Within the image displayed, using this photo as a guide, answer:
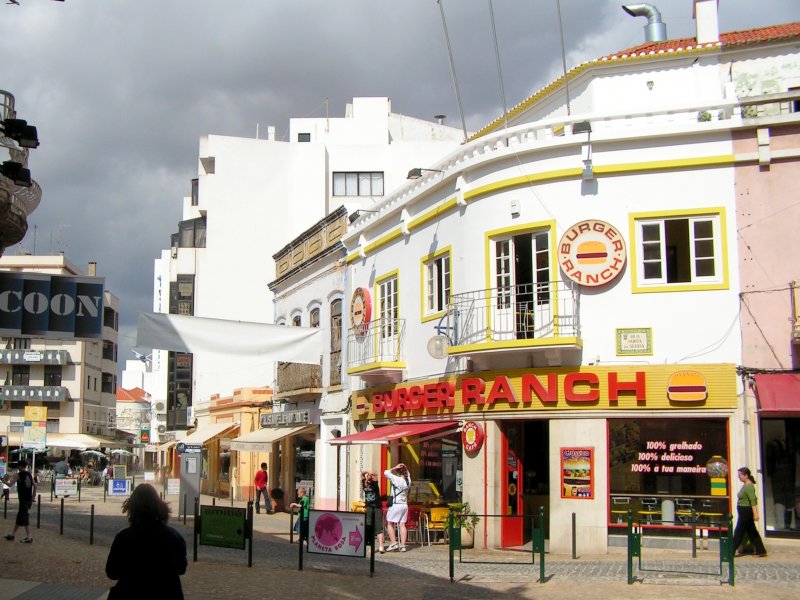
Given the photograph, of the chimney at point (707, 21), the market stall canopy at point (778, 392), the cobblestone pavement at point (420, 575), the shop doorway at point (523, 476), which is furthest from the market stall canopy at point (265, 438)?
the market stall canopy at point (778, 392)

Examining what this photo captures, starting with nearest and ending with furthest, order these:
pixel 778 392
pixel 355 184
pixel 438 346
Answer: pixel 778 392 → pixel 438 346 → pixel 355 184

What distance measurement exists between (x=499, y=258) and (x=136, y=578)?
13.5 metres

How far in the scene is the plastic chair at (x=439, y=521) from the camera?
19859 millimetres

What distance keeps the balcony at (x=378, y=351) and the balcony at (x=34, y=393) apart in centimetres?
5081

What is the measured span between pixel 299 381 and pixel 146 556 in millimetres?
24176

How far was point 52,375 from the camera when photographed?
73.5 m

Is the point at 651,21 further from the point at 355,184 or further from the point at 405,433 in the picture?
the point at 355,184

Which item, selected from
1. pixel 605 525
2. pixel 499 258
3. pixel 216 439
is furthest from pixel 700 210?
pixel 216 439

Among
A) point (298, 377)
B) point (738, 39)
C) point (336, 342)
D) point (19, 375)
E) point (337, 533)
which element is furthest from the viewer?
point (19, 375)

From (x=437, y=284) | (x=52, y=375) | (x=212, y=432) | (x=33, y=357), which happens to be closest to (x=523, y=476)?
(x=437, y=284)

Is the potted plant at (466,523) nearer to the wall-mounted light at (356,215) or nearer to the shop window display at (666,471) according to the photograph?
the shop window display at (666,471)

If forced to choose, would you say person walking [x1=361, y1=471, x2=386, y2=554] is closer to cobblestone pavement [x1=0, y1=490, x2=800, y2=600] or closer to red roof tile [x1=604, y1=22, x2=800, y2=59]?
cobblestone pavement [x1=0, y1=490, x2=800, y2=600]

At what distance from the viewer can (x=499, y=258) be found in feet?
63.9

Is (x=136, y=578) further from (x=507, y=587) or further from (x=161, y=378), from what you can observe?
(x=161, y=378)
